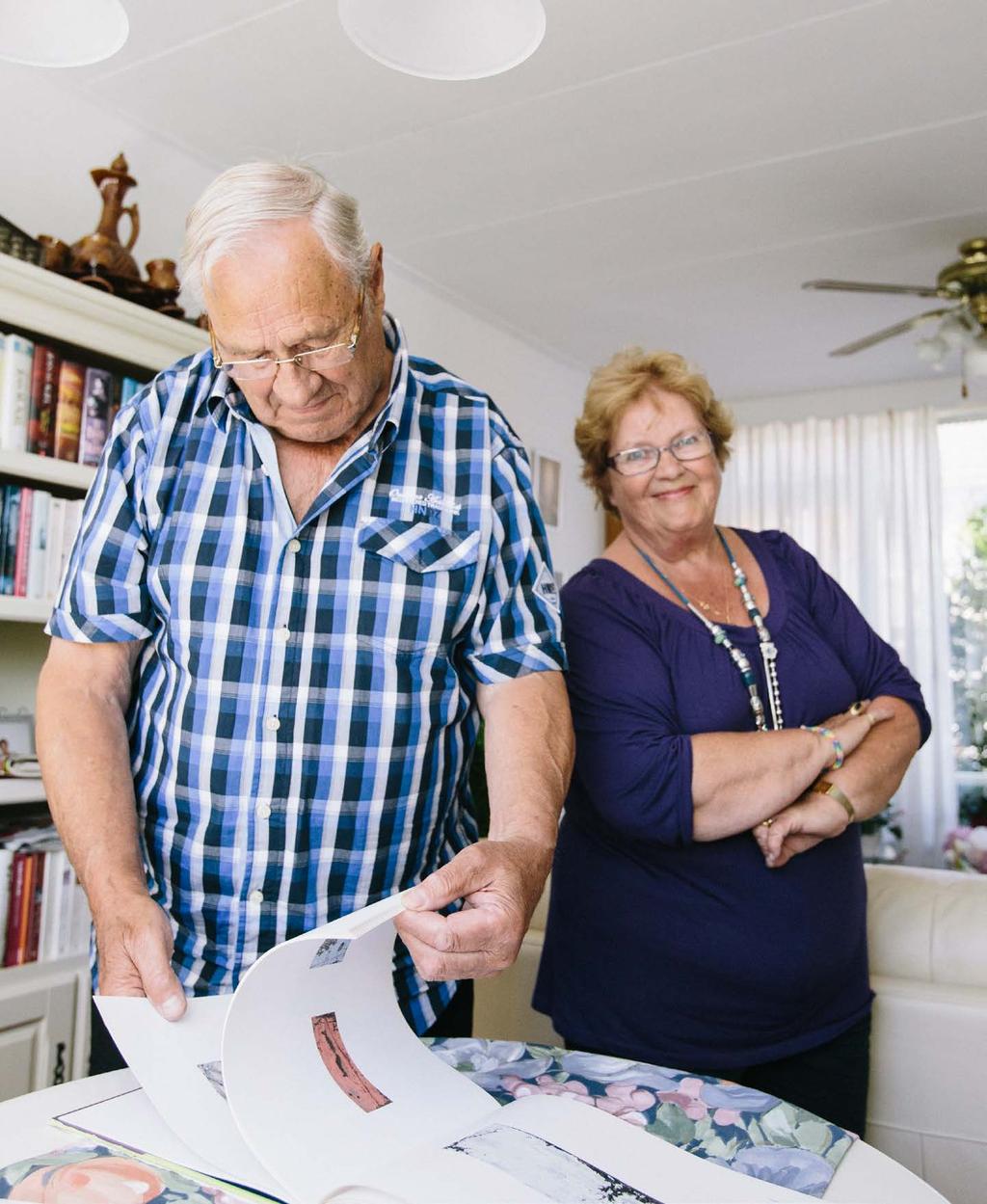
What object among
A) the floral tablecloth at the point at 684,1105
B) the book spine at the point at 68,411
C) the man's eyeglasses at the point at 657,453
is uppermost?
the book spine at the point at 68,411

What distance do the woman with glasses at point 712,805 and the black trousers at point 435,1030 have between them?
325 millimetres

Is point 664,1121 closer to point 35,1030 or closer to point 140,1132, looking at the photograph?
point 140,1132

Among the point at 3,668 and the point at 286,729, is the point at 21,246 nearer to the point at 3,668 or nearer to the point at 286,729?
the point at 3,668

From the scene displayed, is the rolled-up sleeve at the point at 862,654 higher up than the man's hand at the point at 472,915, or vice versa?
the rolled-up sleeve at the point at 862,654

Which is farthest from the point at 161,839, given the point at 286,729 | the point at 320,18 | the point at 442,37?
the point at 320,18

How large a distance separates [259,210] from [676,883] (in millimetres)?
944

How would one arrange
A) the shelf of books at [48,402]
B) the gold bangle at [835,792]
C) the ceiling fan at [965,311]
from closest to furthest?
the gold bangle at [835,792], the shelf of books at [48,402], the ceiling fan at [965,311]

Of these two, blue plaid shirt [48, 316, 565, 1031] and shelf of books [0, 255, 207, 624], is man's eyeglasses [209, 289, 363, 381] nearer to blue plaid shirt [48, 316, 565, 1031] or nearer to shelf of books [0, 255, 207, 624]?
blue plaid shirt [48, 316, 565, 1031]

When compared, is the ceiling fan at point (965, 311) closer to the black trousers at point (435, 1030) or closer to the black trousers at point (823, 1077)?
the black trousers at point (823, 1077)

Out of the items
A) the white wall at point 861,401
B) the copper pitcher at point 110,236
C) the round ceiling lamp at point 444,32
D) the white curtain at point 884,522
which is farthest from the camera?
the white wall at point 861,401

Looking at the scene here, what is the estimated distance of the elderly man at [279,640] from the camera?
3.25 ft

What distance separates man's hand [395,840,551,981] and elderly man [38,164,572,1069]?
108 millimetres

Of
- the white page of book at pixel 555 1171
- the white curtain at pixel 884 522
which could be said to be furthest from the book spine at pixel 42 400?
the white curtain at pixel 884 522

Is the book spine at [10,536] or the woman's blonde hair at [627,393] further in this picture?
the book spine at [10,536]
